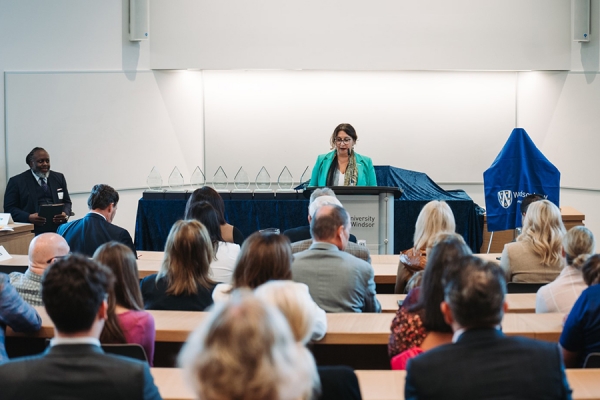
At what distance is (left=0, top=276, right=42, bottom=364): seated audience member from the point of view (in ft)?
8.98

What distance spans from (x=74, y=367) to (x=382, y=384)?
3.15 feet

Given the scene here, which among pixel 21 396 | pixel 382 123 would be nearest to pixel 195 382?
pixel 21 396

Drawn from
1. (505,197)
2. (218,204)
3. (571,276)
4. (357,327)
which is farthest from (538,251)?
(218,204)

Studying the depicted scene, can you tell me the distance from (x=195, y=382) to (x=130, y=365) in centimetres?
68

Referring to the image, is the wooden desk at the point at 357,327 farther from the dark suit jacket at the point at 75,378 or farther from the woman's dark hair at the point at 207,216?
the woman's dark hair at the point at 207,216

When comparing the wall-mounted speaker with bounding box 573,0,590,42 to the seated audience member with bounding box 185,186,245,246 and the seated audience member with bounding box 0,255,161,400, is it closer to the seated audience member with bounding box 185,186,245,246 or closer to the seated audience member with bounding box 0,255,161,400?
the seated audience member with bounding box 185,186,245,246

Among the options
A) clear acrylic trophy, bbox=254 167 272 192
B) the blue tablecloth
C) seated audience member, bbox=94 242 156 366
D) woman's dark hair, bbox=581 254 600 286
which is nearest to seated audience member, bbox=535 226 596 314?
woman's dark hair, bbox=581 254 600 286

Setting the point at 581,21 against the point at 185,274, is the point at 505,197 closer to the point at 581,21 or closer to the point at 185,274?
the point at 185,274

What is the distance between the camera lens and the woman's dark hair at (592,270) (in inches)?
110

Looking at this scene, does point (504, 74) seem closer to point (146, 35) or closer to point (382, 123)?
point (382, 123)

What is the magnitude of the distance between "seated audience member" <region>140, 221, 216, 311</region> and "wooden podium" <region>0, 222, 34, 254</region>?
367cm

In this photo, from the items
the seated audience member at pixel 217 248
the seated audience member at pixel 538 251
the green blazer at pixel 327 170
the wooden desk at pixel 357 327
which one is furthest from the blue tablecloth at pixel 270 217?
the wooden desk at pixel 357 327

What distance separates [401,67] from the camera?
916cm

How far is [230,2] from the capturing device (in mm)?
9133
